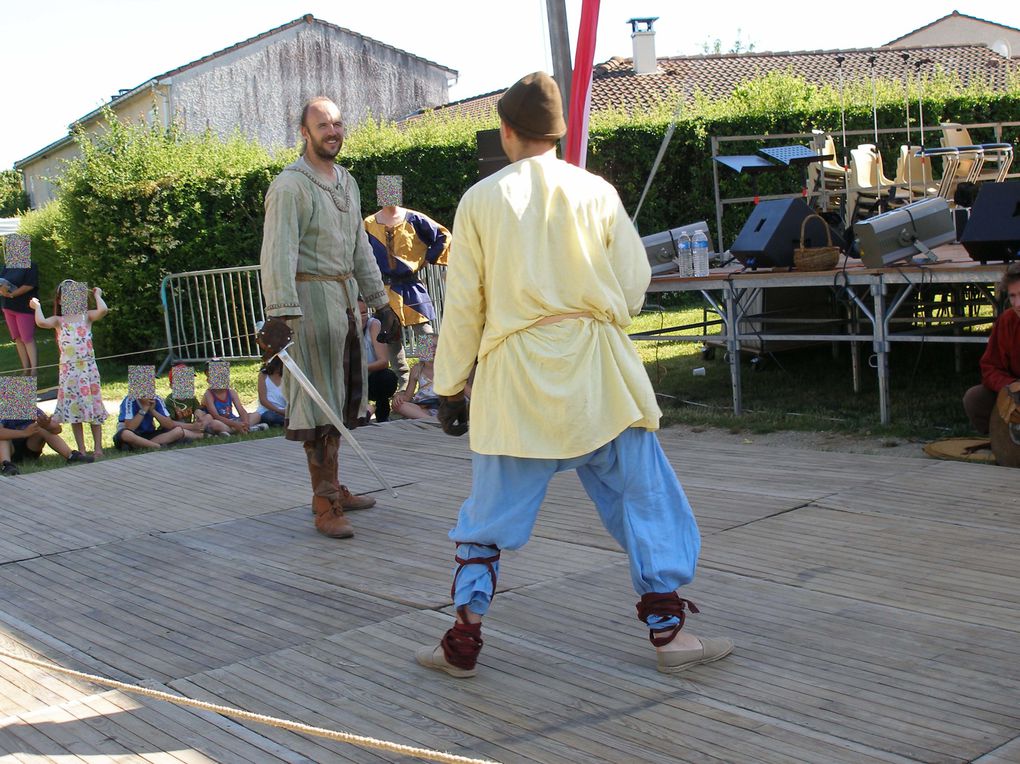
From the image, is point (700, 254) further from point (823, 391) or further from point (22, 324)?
point (22, 324)

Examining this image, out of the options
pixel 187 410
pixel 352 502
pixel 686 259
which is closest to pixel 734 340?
pixel 686 259

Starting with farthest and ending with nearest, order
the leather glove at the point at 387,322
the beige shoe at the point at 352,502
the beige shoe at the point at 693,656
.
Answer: the beige shoe at the point at 352,502 < the leather glove at the point at 387,322 < the beige shoe at the point at 693,656

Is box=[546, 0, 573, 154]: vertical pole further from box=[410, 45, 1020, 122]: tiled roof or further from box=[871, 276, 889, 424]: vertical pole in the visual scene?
box=[410, 45, 1020, 122]: tiled roof

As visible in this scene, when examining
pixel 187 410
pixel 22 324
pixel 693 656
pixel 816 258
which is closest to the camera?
pixel 693 656

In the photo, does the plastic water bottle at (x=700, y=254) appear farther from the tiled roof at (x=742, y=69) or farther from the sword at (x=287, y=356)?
the tiled roof at (x=742, y=69)

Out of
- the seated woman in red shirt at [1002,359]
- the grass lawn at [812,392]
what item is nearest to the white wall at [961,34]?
the grass lawn at [812,392]

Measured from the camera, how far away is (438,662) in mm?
3701

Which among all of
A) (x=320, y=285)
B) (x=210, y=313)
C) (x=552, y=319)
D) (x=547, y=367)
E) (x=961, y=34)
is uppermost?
(x=961, y=34)

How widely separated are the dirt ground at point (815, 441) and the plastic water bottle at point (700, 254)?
4.75 ft

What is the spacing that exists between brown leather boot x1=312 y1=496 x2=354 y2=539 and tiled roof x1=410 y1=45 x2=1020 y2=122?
2838 centimetres

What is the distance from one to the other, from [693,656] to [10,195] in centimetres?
7267

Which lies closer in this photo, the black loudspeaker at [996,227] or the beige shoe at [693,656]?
the beige shoe at [693,656]

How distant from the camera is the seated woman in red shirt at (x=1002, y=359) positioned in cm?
638

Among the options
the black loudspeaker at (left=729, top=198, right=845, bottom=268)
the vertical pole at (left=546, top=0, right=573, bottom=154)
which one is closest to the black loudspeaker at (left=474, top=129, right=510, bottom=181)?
the vertical pole at (left=546, top=0, right=573, bottom=154)
